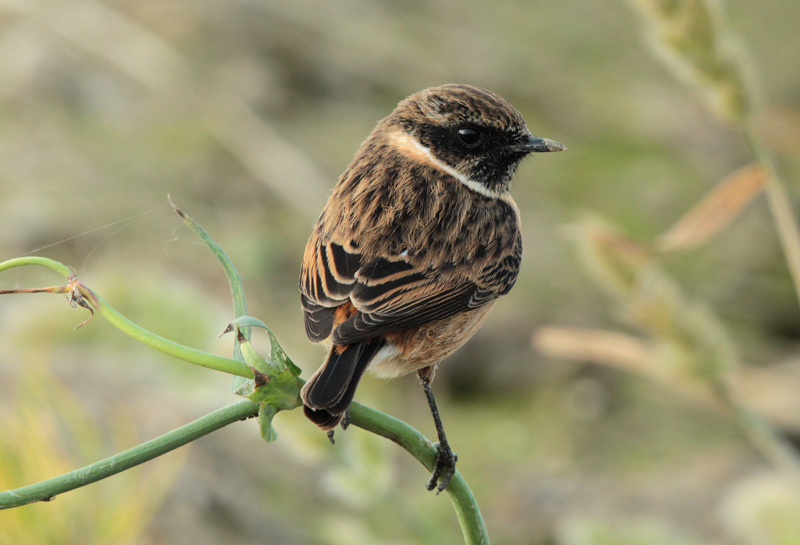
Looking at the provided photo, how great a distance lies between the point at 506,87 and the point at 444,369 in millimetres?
3393

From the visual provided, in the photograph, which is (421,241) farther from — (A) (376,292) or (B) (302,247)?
(B) (302,247)

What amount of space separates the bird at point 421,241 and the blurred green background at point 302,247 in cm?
39

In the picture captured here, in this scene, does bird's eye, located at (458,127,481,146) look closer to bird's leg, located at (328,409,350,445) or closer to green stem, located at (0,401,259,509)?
bird's leg, located at (328,409,350,445)

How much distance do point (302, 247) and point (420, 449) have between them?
4.97 metres

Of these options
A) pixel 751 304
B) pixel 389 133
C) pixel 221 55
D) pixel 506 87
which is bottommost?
pixel 389 133

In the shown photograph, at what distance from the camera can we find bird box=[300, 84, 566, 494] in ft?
8.53

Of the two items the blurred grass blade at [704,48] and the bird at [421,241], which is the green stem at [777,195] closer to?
the blurred grass blade at [704,48]

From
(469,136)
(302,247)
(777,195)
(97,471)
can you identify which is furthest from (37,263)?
(302,247)

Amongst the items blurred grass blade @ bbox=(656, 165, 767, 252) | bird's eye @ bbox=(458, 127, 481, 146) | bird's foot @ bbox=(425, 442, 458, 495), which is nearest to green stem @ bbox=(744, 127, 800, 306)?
blurred grass blade @ bbox=(656, 165, 767, 252)

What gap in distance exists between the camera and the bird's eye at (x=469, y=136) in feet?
10.1

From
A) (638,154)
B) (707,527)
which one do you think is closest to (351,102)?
(638,154)

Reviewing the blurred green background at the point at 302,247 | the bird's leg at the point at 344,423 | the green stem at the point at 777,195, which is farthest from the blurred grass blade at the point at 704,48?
the bird's leg at the point at 344,423

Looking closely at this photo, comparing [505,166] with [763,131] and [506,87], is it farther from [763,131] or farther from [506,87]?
[506,87]

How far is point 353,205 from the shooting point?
2.90 metres
